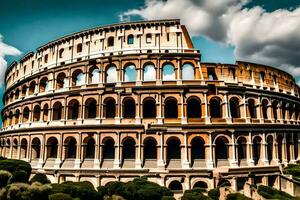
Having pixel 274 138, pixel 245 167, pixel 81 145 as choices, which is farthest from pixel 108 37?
pixel 274 138

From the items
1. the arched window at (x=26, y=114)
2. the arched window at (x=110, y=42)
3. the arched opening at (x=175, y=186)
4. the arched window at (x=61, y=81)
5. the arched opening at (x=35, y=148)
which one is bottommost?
the arched opening at (x=175, y=186)

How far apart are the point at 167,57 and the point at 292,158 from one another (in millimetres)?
19044

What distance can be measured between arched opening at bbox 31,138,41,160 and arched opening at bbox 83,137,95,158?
6717 millimetres

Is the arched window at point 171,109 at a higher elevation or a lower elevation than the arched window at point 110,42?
lower

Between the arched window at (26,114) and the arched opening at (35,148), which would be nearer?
the arched opening at (35,148)

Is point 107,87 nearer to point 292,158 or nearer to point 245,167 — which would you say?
point 245,167

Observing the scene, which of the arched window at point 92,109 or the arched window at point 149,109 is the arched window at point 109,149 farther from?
the arched window at point 149,109

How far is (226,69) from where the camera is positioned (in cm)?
2628

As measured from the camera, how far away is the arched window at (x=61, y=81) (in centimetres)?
2798

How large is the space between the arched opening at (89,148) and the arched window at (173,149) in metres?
7.71

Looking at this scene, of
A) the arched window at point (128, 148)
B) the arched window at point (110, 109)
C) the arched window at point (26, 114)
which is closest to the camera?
the arched window at point (128, 148)

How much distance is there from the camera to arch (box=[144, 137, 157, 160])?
78.5 ft

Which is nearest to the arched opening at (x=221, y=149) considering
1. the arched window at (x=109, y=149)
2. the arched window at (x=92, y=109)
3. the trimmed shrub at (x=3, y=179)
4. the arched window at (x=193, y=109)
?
the arched window at (x=193, y=109)

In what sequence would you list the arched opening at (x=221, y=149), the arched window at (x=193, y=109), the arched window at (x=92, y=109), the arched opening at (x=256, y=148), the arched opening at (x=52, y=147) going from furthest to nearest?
the arched opening at (x=52, y=147) < the arched window at (x=92, y=109) < the arched opening at (x=256, y=148) < the arched window at (x=193, y=109) < the arched opening at (x=221, y=149)
